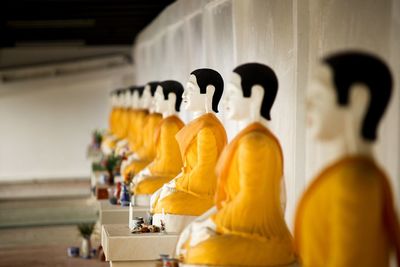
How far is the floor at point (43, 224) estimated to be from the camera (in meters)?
9.31

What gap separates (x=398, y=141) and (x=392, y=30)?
1.89 feet

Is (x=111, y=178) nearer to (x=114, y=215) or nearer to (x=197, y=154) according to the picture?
(x=114, y=215)

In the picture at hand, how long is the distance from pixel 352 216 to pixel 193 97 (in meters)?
2.69

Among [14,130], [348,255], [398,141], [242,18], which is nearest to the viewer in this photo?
[348,255]

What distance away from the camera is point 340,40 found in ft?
18.4

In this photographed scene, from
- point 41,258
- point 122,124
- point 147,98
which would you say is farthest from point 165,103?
point 122,124

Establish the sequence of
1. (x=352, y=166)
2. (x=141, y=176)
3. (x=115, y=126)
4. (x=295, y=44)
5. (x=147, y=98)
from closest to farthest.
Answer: (x=352, y=166) < (x=295, y=44) < (x=141, y=176) < (x=147, y=98) < (x=115, y=126)

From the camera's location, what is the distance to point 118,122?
46.0 ft

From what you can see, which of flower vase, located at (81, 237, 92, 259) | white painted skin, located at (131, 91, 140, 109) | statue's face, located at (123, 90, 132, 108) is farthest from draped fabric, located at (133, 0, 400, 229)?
statue's face, located at (123, 90, 132, 108)

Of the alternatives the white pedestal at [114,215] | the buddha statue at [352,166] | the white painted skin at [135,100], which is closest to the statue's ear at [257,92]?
the buddha statue at [352,166]

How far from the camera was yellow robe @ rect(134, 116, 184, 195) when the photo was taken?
8.04 m

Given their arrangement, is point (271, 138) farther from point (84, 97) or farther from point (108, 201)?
point (84, 97)

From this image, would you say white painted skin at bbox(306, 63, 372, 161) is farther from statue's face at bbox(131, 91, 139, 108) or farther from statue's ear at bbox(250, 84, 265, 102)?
statue's face at bbox(131, 91, 139, 108)

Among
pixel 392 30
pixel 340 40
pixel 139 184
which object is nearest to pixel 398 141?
pixel 392 30
